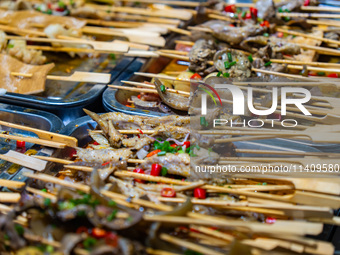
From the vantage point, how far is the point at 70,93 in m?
4.73

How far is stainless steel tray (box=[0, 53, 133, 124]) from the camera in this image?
4223 millimetres

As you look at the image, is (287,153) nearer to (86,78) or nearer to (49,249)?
(49,249)

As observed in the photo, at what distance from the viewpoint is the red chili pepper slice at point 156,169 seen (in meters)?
3.06

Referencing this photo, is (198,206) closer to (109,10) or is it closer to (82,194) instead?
(82,194)

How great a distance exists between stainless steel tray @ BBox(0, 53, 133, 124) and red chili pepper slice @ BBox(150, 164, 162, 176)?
167 cm

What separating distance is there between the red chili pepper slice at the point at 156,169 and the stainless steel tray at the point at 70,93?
167 centimetres

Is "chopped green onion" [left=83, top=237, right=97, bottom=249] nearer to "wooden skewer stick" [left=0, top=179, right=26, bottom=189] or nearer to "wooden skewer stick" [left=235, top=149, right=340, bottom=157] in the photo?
"wooden skewer stick" [left=0, top=179, right=26, bottom=189]

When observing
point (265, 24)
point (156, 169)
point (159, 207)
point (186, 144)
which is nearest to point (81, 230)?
point (159, 207)

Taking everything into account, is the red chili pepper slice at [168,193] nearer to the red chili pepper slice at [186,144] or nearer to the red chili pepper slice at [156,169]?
the red chili pepper slice at [156,169]

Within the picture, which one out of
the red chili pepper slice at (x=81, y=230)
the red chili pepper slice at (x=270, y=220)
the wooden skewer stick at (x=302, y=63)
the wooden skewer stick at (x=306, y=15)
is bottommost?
the red chili pepper slice at (x=270, y=220)

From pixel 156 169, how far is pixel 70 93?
2.31 meters

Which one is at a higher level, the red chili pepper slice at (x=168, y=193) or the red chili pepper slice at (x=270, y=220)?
the red chili pepper slice at (x=168, y=193)

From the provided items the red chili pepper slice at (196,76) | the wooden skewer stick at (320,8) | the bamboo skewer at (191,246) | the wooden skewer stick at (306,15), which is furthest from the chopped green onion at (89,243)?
the wooden skewer stick at (320,8)

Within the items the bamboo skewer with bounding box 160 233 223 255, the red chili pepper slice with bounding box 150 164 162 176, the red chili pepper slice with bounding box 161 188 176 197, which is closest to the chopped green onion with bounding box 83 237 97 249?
the bamboo skewer with bounding box 160 233 223 255
